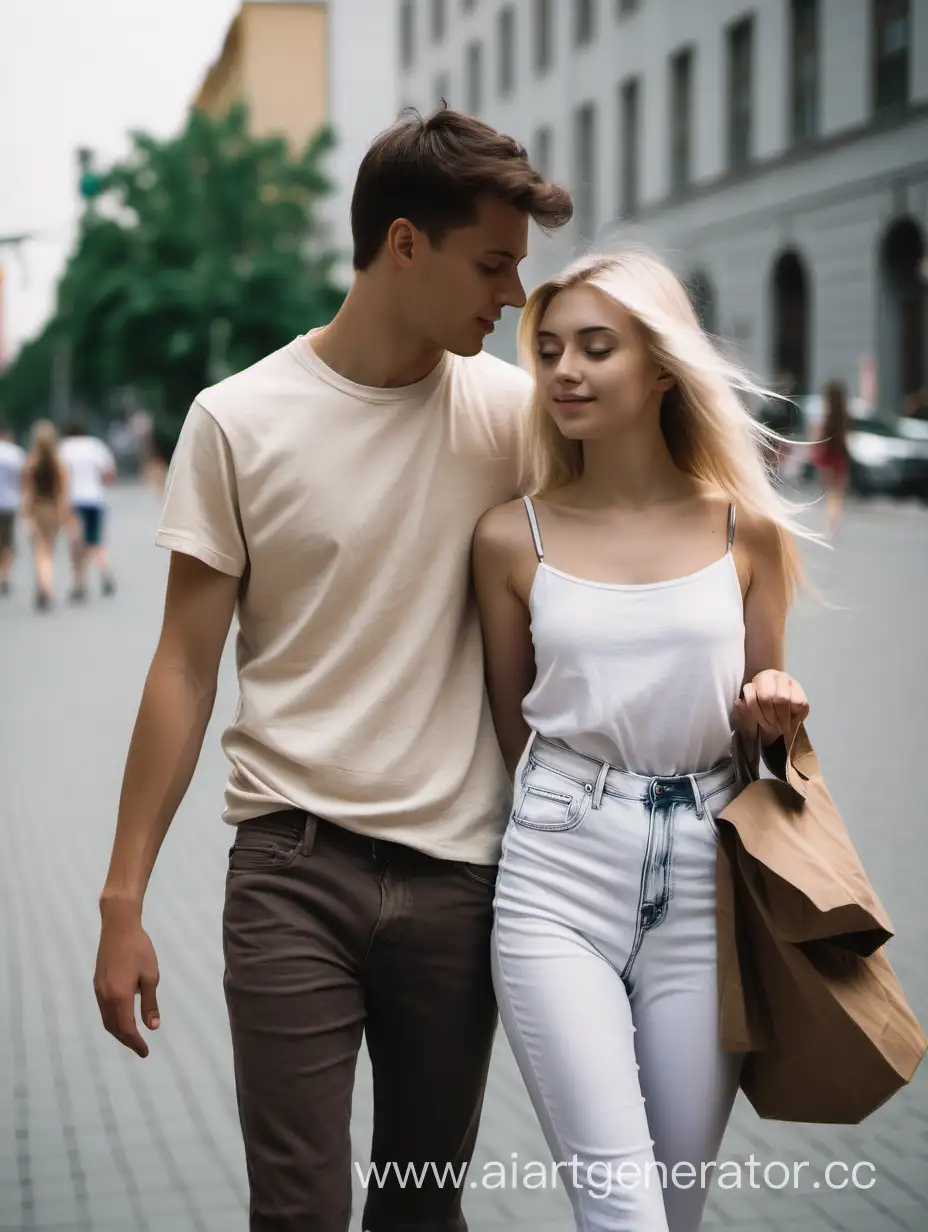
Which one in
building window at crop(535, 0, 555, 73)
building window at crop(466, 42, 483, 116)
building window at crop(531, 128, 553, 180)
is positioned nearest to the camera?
building window at crop(535, 0, 555, 73)

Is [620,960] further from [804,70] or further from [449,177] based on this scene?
[804,70]

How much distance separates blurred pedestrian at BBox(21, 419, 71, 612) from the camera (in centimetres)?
1942

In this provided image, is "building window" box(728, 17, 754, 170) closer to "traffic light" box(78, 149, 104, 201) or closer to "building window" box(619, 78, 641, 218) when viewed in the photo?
"building window" box(619, 78, 641, 218)

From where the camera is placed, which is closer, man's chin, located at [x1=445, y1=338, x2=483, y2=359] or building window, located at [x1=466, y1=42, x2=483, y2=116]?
man's chin, located at [x1=445, y1=338, x2=483, y2=359]

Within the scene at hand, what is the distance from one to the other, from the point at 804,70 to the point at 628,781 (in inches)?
1353

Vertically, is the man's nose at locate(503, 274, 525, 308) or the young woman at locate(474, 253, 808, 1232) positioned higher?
the man's nose at locate(503, 274, 525, 308)

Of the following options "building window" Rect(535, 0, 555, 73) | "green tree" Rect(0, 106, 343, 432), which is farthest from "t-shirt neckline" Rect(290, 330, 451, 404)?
"green tree" Rect(0, 106, 343, 432)

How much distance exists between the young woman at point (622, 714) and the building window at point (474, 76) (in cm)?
4977

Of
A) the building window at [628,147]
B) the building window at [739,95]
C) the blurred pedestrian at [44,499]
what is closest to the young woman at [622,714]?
the blurred pedestrian at [44,499]

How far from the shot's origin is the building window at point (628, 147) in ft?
139

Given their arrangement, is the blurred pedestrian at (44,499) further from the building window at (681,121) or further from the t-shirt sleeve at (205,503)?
the building window at (681,121)

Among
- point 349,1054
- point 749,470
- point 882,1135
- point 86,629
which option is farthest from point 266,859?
point 86,629

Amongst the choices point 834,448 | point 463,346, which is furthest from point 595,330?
point 834,448

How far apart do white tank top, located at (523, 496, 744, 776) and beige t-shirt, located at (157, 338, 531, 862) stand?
0.16m
